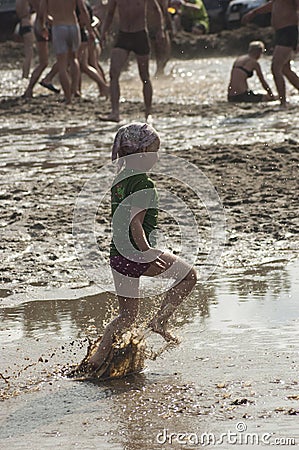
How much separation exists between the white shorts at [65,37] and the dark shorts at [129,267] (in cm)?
944

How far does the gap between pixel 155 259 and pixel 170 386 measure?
0.62 meters

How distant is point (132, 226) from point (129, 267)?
229mm

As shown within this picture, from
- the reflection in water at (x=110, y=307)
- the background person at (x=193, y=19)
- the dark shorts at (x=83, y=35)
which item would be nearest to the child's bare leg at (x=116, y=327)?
the reflection in water at (x=110, y=307)

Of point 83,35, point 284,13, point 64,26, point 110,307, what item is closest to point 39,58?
point 83,35

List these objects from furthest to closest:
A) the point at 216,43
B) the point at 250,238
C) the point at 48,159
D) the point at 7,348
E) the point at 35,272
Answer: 1. the point at 216,43
2. the point at 48,159
3. the point at 250,238
4. the point at 35,272
5. the point at 7,348

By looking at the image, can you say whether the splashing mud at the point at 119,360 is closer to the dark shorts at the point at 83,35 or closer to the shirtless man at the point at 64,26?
the shirtless man at the point at 64,26

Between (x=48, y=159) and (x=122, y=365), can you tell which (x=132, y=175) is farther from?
(x=48, y=159)

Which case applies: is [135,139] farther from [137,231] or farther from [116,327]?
[116,327]

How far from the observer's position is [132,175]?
4.77 metres

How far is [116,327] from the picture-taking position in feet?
15.8

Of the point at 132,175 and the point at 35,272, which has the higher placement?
the point at 132,175

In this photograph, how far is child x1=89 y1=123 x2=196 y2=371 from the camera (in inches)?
186

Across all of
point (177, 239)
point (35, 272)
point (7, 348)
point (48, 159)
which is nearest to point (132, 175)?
point (7, 348)

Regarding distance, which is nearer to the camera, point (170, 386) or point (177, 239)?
point (170, 386)
